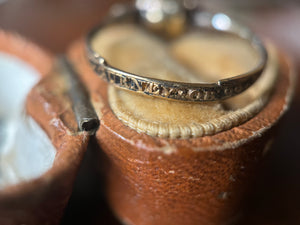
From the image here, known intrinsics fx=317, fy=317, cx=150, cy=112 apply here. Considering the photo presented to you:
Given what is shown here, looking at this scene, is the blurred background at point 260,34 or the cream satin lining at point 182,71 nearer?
the cream satin lining at point 182,71

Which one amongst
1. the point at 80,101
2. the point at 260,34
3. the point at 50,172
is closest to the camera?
the point at 50,172

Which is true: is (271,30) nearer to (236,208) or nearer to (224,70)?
(224,70)

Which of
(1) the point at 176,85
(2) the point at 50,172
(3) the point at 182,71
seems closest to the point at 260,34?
(3) the point at 182,71

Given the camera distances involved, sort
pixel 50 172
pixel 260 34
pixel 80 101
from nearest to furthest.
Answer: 1. pixel 50 172
2. pixel 80 101
3. pixel 260 34

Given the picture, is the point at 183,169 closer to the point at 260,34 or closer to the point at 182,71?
the point at 182,71

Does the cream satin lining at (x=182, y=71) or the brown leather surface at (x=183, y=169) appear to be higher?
the cream satin lining at (x=182, y=71)
